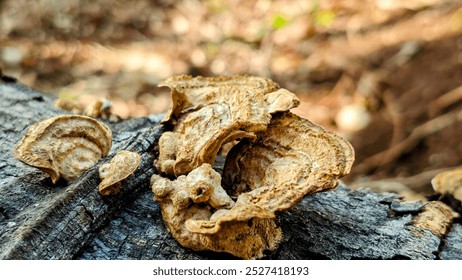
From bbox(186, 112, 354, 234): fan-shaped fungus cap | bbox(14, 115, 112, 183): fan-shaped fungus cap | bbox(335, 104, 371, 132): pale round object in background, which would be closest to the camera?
bbox(186, 112, 354, 234): fan-shaped fungus cap

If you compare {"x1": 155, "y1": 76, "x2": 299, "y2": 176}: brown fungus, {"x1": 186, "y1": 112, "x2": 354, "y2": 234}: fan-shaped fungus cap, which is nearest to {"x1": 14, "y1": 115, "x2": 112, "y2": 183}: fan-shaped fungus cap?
{"x1": 155, "y1": 76, "x2": 299, "y2": 176}: brown fungus

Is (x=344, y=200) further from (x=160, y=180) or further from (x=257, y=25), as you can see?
(x=257, y=25)

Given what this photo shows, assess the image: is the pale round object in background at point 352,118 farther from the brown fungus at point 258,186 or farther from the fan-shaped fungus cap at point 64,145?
the fan-shaped fungus cap at point 64,145

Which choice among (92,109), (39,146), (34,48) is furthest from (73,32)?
(39,146)

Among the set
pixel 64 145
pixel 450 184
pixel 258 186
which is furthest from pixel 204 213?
pixel 450 184

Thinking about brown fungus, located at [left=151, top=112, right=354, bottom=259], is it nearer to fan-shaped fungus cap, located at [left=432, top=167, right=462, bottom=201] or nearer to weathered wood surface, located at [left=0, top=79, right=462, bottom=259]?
weathered wood surface, located at [left=0, top=79, right=462, bottom=259]

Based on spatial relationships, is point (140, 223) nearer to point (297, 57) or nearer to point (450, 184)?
point (450, 184)
